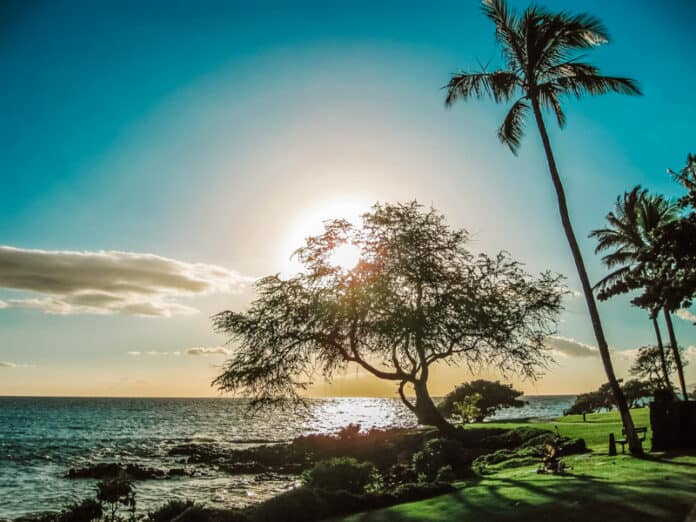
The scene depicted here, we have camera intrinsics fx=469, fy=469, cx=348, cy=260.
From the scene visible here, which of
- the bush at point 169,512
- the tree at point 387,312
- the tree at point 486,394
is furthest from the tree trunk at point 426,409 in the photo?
the tree at point 486,394

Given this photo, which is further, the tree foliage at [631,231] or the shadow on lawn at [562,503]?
the tree foliage at [631,231]

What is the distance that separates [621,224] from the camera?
37531 mm

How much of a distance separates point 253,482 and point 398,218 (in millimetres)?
19981

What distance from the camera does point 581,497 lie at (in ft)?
37.3

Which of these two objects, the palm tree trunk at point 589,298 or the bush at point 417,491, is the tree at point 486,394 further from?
the bush at point 417,491

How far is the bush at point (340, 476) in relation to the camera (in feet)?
55.7

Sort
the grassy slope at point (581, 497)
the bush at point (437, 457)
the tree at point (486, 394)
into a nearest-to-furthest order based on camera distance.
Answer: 1. the grassy slope at point (581, 497)
2. the bush at point (437, 457)
3. the tree at point (486, 394)

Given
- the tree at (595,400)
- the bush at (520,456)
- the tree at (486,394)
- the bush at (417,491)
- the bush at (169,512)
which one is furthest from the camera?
the tree at (595,400)

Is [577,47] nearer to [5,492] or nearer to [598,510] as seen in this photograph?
[598,510]

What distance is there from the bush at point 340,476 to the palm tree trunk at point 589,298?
10013mm

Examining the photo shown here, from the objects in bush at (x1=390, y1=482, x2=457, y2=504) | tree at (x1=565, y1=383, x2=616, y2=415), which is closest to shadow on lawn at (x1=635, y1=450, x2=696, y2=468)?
bush at (x1=390, y1=482, x2=457, y2=504)

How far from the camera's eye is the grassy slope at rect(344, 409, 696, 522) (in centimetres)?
995

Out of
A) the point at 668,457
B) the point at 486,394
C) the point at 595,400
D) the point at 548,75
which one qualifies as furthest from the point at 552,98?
the point at 595,400

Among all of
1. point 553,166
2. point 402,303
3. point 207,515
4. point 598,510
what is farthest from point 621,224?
point 207,515
